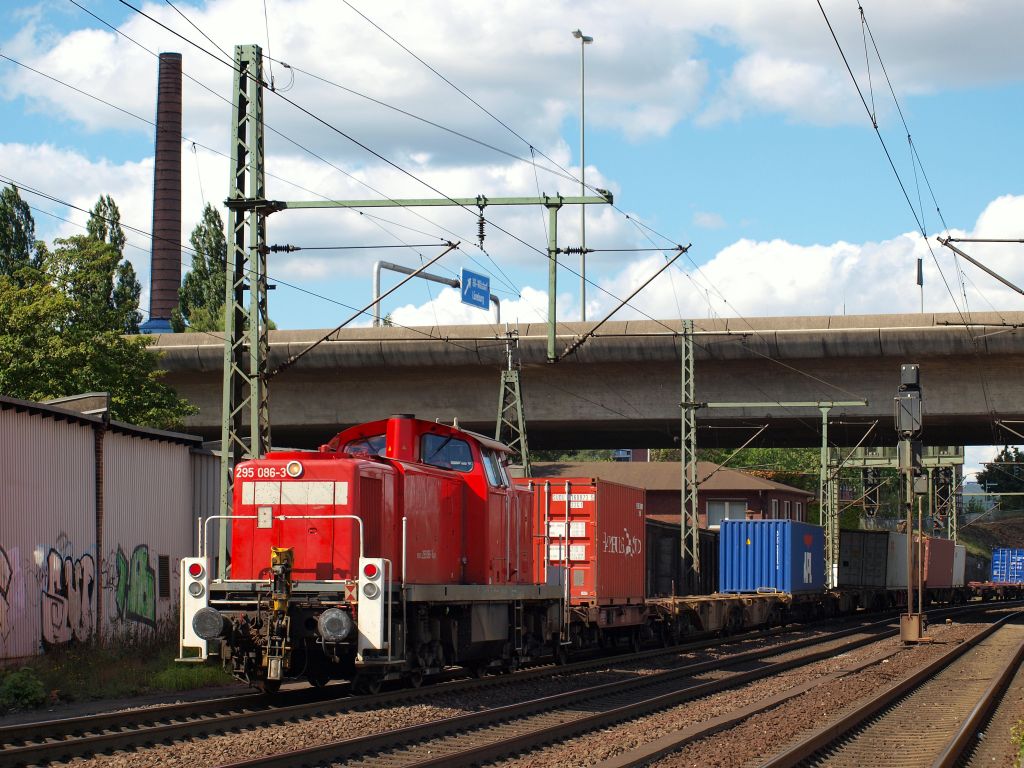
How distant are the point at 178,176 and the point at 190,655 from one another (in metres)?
50.8

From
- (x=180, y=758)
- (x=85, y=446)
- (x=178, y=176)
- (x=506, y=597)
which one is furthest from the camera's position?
(x=178, y=176)

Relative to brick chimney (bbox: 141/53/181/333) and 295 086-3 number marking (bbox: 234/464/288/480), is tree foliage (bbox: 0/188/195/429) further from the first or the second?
brick chimney (bbox: 141/53/181/333)

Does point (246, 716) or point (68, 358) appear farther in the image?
point (68, 358)

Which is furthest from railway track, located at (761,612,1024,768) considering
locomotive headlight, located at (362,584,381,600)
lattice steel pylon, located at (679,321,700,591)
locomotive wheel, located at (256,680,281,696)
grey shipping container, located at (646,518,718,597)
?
grey shipping container, located at (646,518,718,597)

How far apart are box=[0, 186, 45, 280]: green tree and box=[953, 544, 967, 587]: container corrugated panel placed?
169 ft

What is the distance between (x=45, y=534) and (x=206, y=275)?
60183 mm

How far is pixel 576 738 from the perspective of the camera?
13.2m

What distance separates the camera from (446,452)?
17.4m

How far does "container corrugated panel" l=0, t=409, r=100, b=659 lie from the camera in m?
17.8

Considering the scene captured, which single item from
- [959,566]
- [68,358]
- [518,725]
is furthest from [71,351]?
[959,566]

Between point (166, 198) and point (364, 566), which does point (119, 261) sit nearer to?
point (166, 198)

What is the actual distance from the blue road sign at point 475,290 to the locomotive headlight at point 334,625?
1573cm

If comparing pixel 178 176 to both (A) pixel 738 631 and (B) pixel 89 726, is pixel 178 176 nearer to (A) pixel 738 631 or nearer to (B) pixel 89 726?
(A) pixel 738 631

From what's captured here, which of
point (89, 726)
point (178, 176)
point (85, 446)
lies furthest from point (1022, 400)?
point (178, 176)
